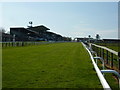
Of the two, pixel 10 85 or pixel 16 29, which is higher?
pixel 16 29

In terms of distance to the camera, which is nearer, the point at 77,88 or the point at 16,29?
the point at 77,88

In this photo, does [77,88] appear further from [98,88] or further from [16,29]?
[16,29]

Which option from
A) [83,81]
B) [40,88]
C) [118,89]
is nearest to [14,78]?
[40,88]

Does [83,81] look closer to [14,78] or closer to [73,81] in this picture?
[73,81]

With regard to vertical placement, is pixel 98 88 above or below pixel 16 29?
below

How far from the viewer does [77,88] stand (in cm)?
479

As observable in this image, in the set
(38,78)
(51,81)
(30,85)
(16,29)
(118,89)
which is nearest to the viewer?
(118,89)

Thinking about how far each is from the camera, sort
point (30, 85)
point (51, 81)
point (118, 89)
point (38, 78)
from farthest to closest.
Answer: point (38, 78) < point (51, 81) < point (30, 85) < point (118, 89)

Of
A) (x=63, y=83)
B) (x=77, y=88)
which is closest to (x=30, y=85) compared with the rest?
(x=63, y=83)

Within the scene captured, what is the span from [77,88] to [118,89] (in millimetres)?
924

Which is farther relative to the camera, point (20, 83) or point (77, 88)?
point (20, 83)

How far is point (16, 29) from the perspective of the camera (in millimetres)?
63812

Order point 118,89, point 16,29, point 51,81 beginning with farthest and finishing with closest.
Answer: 1. point 16,29
2. point 51,81
3. point 118,89

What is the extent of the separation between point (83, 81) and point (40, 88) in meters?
1.32
